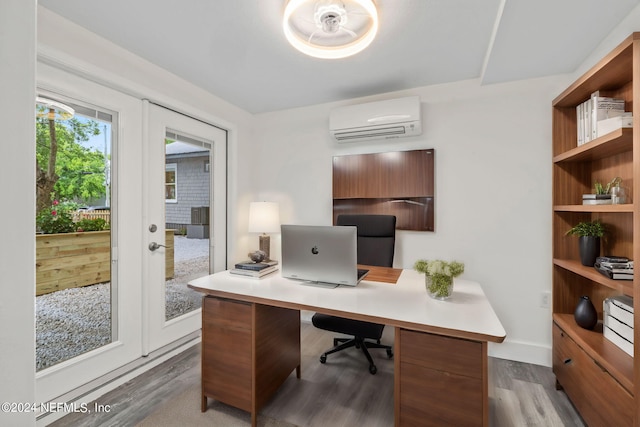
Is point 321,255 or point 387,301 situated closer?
point 387,301

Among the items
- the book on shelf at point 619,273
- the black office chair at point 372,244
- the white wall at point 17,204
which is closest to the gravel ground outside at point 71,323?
the black office chair at point 372,244

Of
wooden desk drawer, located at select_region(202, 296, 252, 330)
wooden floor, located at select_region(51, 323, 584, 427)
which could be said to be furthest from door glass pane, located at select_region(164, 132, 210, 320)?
wooden desk drawer, located at select_region(202, 296, 252, 330)

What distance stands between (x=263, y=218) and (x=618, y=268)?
8.63 feet

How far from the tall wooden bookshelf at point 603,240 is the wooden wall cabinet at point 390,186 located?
0.93 m

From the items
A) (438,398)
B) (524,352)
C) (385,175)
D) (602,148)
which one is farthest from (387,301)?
(524,352)

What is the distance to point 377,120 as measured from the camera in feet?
8.77

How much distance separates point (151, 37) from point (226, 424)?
2.51 metres

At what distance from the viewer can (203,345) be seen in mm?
1747

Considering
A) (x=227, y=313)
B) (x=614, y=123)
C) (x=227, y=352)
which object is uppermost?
(x=614, y=123)

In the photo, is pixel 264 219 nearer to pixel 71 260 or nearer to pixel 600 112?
pixel 71 260

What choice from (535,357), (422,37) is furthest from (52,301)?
(535,357)

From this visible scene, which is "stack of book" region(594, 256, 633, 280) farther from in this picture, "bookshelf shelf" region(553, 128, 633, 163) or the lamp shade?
the lamp shade

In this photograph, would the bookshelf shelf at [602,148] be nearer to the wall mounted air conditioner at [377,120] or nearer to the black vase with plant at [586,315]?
the black vase with plant at [586,315]

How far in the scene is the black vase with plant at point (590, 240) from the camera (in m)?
1.75
